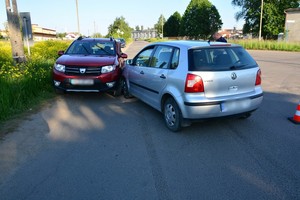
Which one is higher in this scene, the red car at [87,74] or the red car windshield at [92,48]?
the red car windshield at [92,48]

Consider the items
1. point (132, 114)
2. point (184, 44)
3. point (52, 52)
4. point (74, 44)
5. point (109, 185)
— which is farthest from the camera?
point (52, 52)

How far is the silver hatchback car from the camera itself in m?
4.36

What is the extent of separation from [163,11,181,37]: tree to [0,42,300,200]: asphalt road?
93.3 m

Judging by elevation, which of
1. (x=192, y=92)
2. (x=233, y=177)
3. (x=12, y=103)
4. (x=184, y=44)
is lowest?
(x=233, y=177)

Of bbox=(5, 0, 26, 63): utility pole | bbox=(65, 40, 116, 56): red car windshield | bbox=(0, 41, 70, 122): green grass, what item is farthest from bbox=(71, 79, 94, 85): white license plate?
bbox=(5, 0, 26, 63): utility pole

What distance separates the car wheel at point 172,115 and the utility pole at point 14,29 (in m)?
6.63

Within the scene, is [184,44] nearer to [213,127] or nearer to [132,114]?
[213,127]

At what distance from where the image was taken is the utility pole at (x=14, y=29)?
8742 millimetres

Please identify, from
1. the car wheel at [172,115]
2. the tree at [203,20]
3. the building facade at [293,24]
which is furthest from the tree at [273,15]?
the car wheel at [172,115]

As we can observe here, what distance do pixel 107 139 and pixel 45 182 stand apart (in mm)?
1500

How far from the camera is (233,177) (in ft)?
11.0

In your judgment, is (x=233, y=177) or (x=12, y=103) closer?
(x=233, y=177)

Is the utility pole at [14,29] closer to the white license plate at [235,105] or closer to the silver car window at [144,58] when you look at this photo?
the silver car window at [144,58]

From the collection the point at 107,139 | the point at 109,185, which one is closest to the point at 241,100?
the point at 107,139
